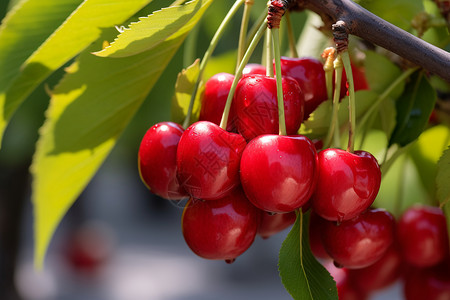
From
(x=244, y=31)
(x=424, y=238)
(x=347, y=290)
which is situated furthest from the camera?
(x=347, y=290)

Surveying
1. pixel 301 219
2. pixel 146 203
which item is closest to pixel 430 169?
pixel 301 219

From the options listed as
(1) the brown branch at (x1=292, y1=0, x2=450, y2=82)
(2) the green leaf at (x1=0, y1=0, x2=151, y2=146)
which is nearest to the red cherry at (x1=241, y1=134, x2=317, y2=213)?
(1) the brown branch at (x1=292, y1=0, x2=450, y2=82)

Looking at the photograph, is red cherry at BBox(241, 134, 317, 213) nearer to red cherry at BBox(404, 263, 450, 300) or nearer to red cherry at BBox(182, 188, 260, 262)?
red cherry at BBox(182, 188, 260, 262)

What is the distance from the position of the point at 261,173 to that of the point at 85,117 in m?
→ 0.27

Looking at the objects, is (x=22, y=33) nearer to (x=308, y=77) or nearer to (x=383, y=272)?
(x=308, y=77)

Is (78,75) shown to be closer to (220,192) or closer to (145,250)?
(220,192)

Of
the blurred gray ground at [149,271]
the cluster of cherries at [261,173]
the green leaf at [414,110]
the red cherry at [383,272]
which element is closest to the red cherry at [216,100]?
the cluster of cherries at [261,173]

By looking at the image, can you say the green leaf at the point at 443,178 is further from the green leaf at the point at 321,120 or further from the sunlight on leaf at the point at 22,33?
the sunlight on leaf at the point at 22,33

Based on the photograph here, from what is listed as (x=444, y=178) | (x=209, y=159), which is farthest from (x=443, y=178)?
(x=209, y=159)

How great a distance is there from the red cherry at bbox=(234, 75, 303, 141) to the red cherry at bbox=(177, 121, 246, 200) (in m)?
0.02

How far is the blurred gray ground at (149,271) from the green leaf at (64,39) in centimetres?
504

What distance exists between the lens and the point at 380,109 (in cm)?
64

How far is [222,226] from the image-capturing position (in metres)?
0.49

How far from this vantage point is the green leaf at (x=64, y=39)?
1.74ft
